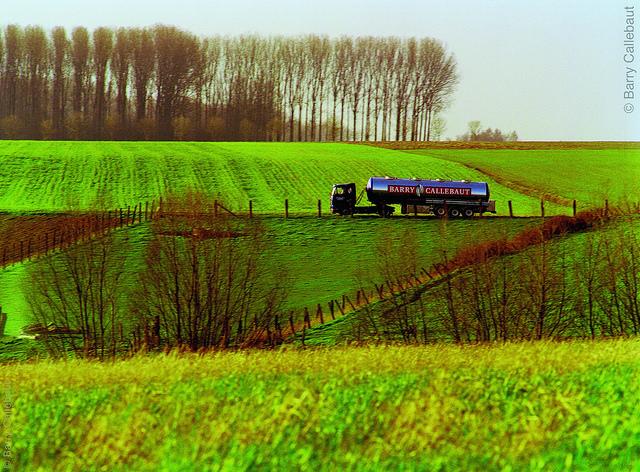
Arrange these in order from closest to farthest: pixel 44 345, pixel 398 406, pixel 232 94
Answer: pixel 398 406
pixel 44 345
pixel 232 94

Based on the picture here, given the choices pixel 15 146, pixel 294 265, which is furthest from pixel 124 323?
pixel 15 146

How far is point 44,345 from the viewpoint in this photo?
127 ft

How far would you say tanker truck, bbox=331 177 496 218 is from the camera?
58.9 metres

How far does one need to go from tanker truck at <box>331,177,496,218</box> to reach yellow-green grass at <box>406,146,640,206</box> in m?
10.8

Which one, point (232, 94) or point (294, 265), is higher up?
point (232, 94)

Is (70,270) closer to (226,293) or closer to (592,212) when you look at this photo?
(226,293)

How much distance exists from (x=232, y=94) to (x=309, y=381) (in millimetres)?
94922

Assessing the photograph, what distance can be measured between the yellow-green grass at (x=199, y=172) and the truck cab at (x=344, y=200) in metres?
3.09

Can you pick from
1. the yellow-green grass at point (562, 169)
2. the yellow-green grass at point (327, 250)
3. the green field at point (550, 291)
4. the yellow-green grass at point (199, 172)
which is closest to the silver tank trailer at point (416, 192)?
the yellow-green grass at point (327, 250)

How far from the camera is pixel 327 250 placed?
51500 mm

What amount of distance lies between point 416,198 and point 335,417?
49049mm

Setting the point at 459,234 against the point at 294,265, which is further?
the point at 459,234

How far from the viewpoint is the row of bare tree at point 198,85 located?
102 metres

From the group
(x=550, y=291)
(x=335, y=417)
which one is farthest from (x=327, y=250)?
(x=335, y=417)
